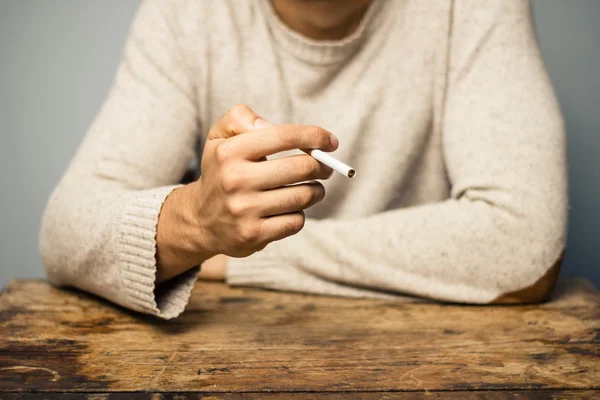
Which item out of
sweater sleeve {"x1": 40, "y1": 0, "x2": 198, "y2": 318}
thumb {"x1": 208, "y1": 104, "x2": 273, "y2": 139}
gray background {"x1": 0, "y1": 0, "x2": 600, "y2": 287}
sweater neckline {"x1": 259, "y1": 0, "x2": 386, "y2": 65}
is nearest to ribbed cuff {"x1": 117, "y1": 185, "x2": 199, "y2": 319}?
sweater sleeve {"x1": 40, "y1": 0, "x2": 198, "y2": 318}

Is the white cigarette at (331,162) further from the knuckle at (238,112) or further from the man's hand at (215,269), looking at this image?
the man's hand at (215,269)

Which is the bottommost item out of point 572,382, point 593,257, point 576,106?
point 593,257

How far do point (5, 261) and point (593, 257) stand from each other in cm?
165

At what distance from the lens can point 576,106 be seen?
1.52 meters

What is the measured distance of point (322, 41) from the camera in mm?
1099

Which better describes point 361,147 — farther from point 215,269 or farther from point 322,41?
point 215,269

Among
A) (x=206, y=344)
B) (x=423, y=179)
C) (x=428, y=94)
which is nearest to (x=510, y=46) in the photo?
(x=428, y=94)

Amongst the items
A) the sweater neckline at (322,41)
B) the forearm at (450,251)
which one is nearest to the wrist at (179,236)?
the forearm at (450,251)

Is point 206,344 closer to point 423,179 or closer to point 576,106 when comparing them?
point 423,179

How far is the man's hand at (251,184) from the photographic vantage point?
2.14 ft

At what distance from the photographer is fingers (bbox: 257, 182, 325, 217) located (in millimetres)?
666

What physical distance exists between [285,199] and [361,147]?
0.51 meters

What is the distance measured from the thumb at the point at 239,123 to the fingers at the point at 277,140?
1.1 inches

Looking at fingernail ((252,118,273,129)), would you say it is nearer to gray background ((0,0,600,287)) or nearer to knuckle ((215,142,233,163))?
knuckle ((215,142,233,163))
